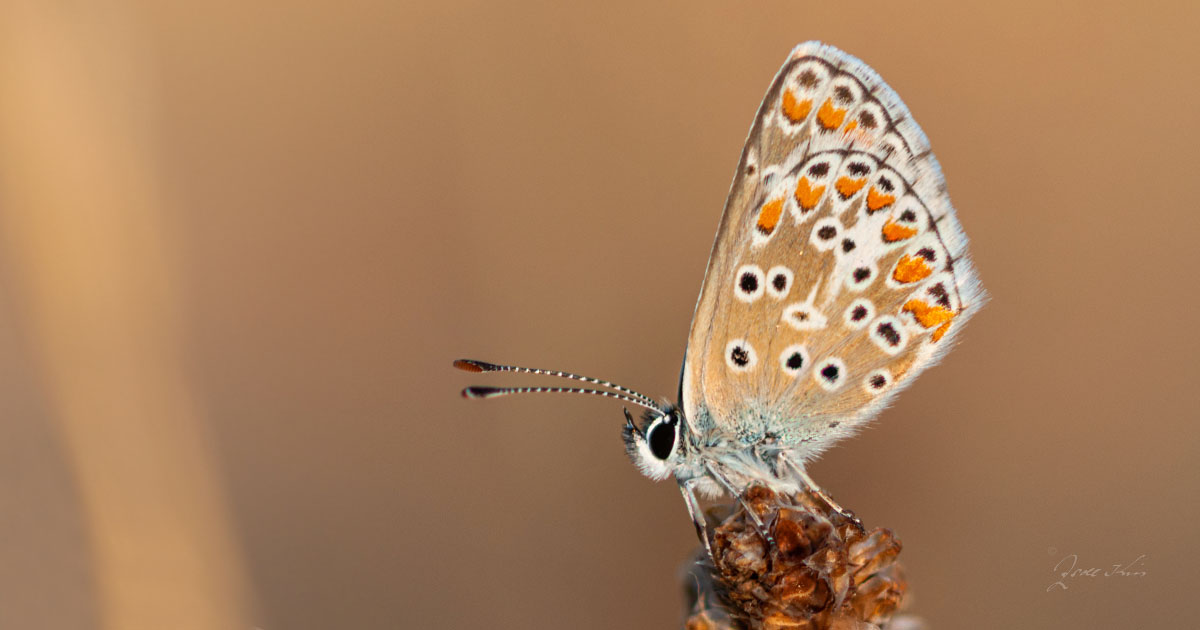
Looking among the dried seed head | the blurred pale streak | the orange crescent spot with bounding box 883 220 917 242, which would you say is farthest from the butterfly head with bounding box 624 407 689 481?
the blurred pale streak

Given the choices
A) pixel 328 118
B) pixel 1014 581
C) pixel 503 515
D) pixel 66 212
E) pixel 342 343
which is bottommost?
pixel 1014 581

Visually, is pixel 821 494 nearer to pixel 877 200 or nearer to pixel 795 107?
pixel 877 200

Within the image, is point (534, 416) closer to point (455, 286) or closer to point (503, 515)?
point (503, 515)

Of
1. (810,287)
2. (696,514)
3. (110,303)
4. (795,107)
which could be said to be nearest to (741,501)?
(696,514)

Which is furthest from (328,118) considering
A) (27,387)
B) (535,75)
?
(27,387)

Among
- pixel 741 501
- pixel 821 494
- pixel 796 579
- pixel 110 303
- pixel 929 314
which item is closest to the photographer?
pixel 796 579

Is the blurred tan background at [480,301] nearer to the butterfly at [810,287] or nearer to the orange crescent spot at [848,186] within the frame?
the butterfly at [810,287]

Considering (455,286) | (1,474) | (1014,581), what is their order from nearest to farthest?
(1014,581)
(1,474)
(455,286)
